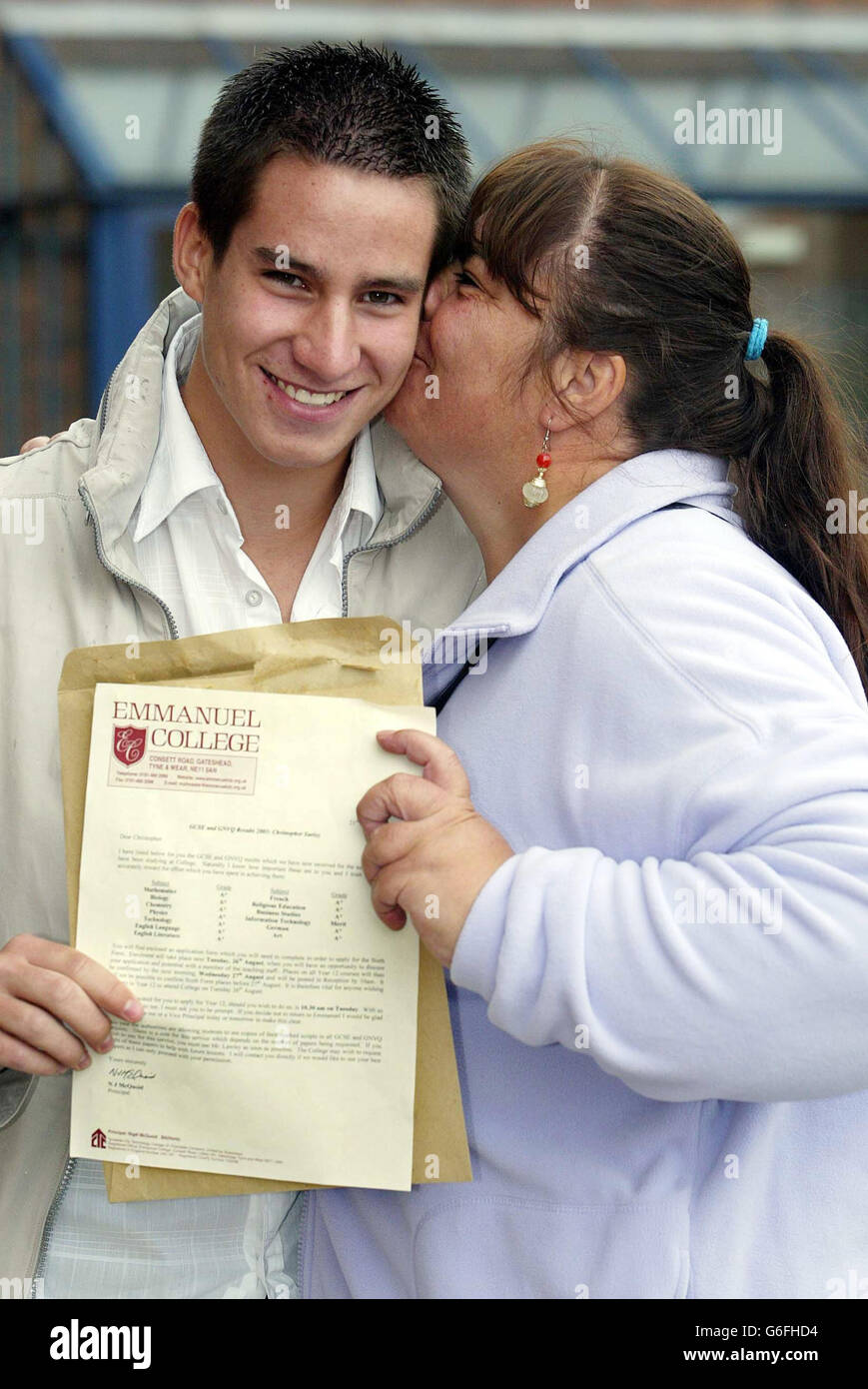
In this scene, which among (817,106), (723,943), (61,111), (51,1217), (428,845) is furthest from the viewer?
(61,111)

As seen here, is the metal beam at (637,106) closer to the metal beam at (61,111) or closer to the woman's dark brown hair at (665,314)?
the metal beam at (61,111)

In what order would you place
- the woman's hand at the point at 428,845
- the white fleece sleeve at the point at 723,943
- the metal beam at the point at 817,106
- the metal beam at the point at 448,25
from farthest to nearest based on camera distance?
the metal beam at the point at 817,106 → the metal beam at the point at 448,25 → the woman's hand at the point at 428,845 → the white fleece sleeve at the point at 723,943

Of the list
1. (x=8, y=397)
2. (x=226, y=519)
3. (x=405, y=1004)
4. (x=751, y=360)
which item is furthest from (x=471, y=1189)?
(x=8, y=397)

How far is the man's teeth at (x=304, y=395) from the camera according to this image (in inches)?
74.0

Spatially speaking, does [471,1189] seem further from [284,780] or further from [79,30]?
[79,30]

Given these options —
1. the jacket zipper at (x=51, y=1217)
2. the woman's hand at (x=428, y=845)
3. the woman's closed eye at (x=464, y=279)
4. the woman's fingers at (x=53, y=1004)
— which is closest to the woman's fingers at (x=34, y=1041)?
the woman's fingers at (x=53, y=1004)

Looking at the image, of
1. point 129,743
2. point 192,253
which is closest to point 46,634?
point 129,743

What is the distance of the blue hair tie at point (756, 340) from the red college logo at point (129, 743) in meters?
1.00

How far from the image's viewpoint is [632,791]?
154 centimetres

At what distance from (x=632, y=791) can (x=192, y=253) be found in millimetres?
1027

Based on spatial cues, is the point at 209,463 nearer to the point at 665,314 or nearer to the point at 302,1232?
the point at 665,314

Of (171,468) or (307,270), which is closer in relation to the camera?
(307,270)

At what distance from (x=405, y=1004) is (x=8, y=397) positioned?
20.9 feet

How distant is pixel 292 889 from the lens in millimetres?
1634
